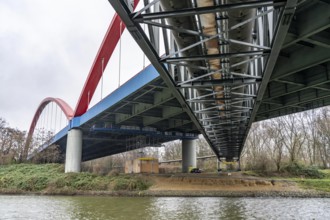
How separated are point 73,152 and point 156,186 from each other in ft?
45.4

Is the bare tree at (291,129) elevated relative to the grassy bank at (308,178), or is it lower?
elevated

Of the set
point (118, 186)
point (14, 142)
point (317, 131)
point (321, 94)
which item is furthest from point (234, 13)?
point (317, 131)

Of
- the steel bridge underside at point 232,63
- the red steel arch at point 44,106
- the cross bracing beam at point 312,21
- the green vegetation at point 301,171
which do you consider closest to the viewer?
the steel bridge underside at point 232,63

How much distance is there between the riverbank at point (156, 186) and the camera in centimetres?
2761

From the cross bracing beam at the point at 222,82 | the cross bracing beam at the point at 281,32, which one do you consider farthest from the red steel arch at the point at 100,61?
the cross bracing beam at the point at 281,32

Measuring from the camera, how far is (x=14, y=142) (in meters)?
46.9

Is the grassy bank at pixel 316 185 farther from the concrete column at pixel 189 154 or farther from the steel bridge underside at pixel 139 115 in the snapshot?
the concrete column at pixel 189 154

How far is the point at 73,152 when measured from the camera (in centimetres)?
3803

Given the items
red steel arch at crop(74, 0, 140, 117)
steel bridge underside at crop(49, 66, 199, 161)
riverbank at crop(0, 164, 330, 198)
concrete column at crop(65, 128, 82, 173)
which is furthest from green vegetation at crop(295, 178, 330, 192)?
concrete column at crop(65, 128, 82, 173)

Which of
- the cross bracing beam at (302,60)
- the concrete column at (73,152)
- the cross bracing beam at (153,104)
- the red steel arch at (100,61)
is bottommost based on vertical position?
the concrete column at (73,152)

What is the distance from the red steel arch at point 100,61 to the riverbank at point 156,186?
9.87 metres

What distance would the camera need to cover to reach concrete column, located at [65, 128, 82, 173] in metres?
37.0

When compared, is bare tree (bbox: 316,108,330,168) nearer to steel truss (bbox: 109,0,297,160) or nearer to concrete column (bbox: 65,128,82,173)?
concrete column (bbox: 65,128,82,173)

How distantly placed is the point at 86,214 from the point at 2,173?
26561 mm
